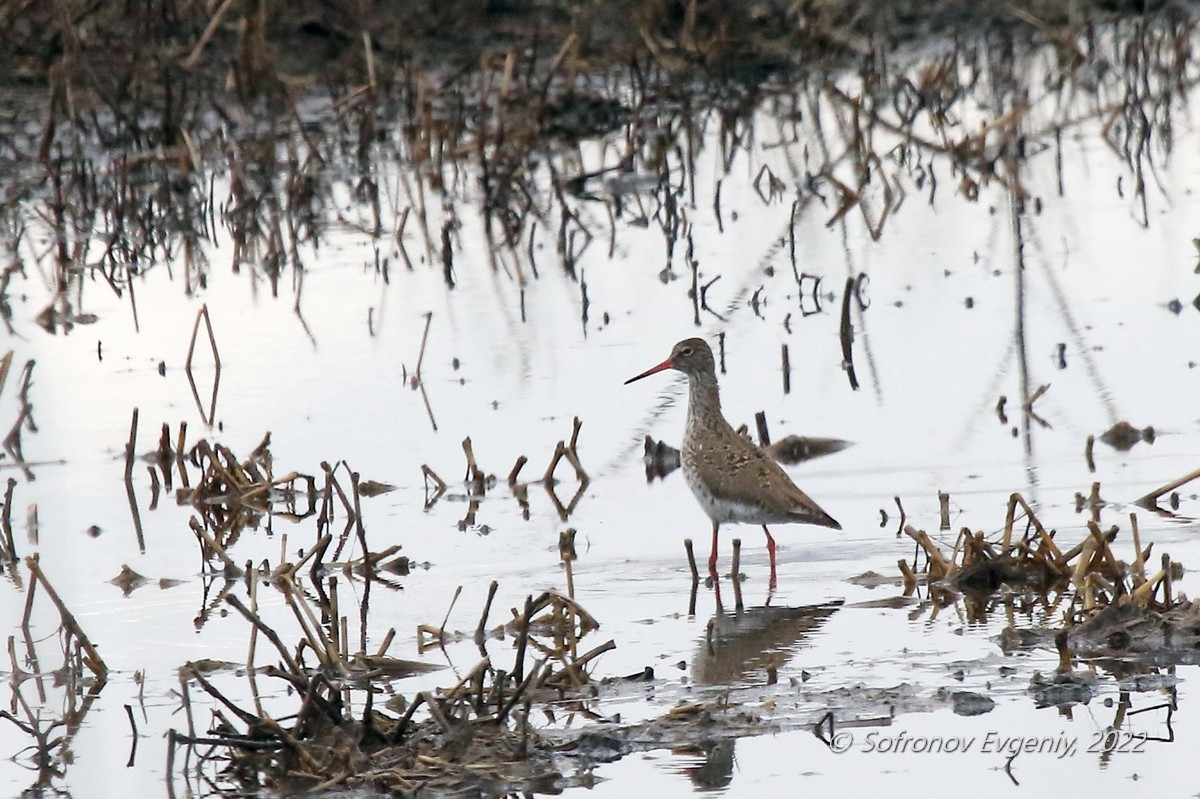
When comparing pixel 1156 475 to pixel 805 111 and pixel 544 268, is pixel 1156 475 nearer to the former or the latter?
pixel 544 268

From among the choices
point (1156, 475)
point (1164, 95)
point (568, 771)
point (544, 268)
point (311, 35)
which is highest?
point (311, 35)

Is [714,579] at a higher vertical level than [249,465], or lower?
lower

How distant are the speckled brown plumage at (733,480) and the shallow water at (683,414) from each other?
186 millimetres

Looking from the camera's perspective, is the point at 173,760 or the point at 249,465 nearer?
the point at 173,760

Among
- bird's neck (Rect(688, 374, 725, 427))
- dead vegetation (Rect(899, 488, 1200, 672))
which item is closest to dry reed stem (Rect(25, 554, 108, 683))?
dead vegetation (Rect(899, 488, 1200, 672))

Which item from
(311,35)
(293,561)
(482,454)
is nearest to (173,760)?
(293,561)

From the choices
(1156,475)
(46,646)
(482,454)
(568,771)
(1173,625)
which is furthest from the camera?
(482,454)

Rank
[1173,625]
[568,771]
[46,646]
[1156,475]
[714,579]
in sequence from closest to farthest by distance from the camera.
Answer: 1. [568,771]
2. [1173,625]
3. [46,646]
4. [714,579]
5. [1156,475]

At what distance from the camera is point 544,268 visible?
11.9m

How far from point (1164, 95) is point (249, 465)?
9.12 metres

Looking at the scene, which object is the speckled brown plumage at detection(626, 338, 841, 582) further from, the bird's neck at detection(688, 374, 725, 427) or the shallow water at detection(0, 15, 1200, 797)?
the shallow water at detection(0, 15, 1200, 797)

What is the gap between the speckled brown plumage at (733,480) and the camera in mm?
7223

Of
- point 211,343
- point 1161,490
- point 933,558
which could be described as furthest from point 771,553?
point 211,343

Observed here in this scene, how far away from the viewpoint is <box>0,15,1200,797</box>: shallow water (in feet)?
18.6
